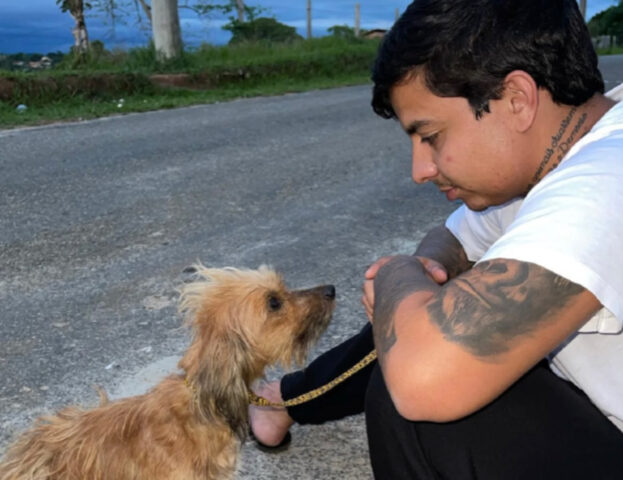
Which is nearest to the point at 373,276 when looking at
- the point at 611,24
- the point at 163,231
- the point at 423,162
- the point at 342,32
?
the point at 423,162

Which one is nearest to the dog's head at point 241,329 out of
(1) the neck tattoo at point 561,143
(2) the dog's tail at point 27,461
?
(2) the dog's tail at point 27,461

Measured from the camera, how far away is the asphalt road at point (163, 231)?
364 cm

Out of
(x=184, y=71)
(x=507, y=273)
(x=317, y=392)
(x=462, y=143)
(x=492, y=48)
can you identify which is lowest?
(x=317, y=392)

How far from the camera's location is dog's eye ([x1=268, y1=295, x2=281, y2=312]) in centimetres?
317

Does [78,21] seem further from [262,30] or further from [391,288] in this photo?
[391,288]

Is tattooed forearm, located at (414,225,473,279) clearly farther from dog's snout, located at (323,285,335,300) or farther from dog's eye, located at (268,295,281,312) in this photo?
dog's eye, located at (268,295,281,312)

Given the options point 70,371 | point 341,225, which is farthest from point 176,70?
point 70,371

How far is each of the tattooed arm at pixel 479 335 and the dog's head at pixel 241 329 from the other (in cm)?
115

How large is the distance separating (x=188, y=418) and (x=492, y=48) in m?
1.86

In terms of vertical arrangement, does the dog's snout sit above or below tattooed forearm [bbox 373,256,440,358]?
below

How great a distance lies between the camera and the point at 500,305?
1.75 meters

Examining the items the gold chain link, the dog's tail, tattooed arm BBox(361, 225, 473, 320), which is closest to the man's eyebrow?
tattooed arm BBox(361, 225, 473, 320)

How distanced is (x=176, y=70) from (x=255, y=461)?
12.3 m

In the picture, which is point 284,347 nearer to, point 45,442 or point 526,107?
point 45,442
